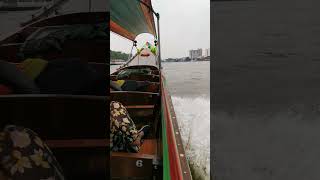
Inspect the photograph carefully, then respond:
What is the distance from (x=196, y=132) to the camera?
4723mm

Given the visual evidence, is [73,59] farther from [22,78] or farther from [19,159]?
[19,159]

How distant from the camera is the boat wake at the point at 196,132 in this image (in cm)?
312

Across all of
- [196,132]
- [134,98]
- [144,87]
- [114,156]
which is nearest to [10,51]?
[114,156]

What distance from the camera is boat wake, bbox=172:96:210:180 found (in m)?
3.12

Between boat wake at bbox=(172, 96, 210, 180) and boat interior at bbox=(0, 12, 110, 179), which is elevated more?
boat interior at bbox=(0, 12, 110, 179)

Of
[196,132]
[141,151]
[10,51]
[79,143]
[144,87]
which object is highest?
[10,51]

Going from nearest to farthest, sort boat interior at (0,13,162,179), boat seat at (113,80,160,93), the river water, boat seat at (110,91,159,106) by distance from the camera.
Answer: boat interior at (0,13,162,179) < boat seat at (110,91,159,106) < boat seat at (113,80,160,93) < the river water

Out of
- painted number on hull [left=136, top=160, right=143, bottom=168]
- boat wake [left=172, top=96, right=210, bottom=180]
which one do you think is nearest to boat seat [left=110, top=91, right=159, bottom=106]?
boat wake [left=172, top=96, right=210, bottom=180]

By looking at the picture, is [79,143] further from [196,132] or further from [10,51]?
[196,132]

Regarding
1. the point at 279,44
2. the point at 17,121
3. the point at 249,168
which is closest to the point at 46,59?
the point at 17,121

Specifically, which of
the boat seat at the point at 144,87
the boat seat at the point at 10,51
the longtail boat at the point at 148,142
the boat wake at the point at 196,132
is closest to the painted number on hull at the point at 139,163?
the longtail boat at the point at 148,142

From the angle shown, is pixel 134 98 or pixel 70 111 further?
pixel 134 98

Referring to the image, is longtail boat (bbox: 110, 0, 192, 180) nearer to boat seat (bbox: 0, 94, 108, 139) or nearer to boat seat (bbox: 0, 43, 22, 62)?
boat seat (bbox: 0, 94, 108, 139)

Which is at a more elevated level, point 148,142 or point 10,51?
point 10,51
